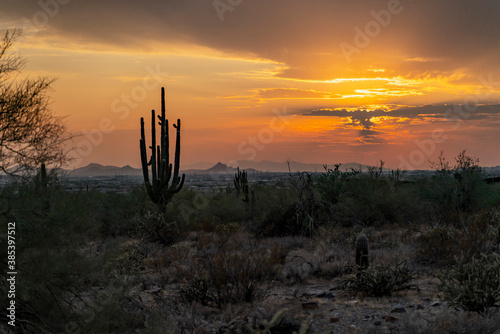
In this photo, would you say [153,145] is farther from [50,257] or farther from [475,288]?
[475,288]

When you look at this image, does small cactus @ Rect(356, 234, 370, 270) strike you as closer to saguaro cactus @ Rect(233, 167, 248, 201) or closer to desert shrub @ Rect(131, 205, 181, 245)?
desert shrub @ Rect(131, 205, 181, 245)

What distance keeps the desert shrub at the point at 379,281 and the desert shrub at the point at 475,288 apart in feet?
4.55

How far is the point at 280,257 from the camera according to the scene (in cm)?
1210

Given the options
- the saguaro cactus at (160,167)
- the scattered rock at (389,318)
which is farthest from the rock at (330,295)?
the saguaro cactus at (160,167)

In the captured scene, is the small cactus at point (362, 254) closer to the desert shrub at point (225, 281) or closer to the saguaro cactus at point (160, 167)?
the desert shrub at point (225, 281)

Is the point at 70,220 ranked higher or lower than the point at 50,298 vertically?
higher

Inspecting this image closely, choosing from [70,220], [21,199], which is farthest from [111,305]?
[21,199]

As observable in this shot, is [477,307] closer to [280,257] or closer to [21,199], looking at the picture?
[280,257]

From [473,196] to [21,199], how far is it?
62.9 ft

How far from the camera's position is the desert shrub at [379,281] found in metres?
9.20

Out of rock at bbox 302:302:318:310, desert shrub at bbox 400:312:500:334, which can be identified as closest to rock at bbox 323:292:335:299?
rock at bbox 302:302:318:310

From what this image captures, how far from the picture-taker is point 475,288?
7.35 metres

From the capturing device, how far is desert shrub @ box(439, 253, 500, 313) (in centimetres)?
736

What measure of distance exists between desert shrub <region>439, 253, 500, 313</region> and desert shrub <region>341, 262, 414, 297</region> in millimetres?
1388
